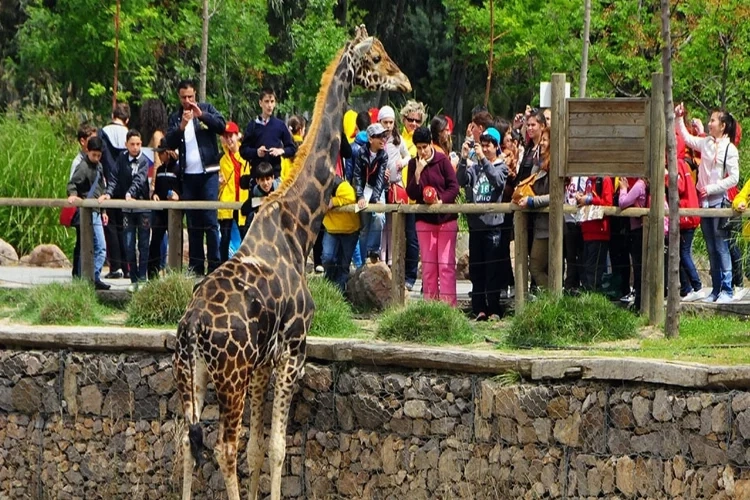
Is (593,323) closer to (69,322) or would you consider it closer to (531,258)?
(531,258)

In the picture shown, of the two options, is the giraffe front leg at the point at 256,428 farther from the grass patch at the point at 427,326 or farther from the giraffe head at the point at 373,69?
the giraffe head at the point at 373,69

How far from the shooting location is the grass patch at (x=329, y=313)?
45.1 ft

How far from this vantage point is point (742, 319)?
543 inches

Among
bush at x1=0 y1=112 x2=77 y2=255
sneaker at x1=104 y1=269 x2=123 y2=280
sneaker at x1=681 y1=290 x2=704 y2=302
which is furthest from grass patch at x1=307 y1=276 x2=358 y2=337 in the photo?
bush at x1=0 y1=112 x2=77 y2=255

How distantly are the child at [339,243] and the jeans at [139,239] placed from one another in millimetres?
1967

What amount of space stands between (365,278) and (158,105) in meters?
4.10

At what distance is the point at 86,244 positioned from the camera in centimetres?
1587

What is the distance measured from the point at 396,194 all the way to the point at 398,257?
2049mm

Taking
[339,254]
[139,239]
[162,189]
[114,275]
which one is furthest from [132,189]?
[339,254]

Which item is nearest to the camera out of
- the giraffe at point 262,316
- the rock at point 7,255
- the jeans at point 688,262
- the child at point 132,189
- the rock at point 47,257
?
the giraffe at point 262,316

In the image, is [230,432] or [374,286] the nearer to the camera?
[230,432]

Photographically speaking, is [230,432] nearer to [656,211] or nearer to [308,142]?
[308,142]

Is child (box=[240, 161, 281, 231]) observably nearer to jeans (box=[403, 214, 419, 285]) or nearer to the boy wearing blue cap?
jeans (box=[403, 214, 419, 285])

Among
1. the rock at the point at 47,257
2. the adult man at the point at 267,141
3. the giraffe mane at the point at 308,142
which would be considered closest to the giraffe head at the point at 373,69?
the giraffe mane at the point at 308,142
